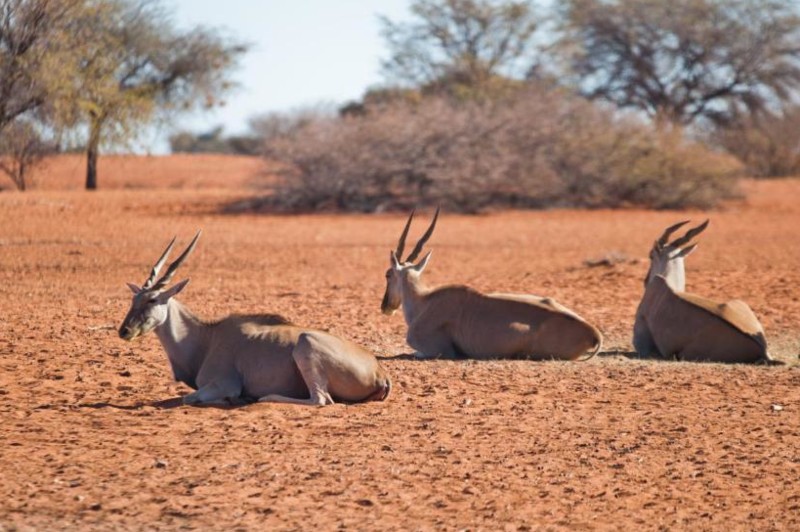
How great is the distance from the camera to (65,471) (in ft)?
21.2

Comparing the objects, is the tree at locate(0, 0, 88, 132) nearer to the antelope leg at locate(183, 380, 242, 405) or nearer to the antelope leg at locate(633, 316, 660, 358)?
the antelope leg at locate(633, 316, 660, 358)

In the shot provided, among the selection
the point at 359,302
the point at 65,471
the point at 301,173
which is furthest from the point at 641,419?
the point at 301,173

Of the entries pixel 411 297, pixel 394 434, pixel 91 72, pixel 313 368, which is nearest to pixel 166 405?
pixel 313 368

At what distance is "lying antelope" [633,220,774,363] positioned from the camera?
9953mm

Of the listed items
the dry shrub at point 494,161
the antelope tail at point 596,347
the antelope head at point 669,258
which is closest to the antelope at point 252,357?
the antelope tail at point 596,347

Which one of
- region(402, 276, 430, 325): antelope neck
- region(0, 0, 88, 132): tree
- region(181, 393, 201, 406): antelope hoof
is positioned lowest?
region(181, 393, 201, 406): antelope hoof

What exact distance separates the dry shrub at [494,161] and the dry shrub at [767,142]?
11551mm

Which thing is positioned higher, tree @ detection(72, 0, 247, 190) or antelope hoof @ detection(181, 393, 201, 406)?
tree @ detection(72, 0, 247, 190)

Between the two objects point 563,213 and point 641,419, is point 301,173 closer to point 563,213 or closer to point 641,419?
point 563,213

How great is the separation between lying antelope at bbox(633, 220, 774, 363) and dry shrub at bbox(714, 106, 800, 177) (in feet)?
107

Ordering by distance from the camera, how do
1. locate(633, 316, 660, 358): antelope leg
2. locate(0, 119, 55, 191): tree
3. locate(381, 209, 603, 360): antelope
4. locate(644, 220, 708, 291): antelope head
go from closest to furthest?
locate(381, 209, 603, 360): antelope → locate(633, 316, 660, 358): antelope leg → locate(644, 220, 708, 291): antelope head → locate(0, 119, 55, 191): tree

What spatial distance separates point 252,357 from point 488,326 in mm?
2465

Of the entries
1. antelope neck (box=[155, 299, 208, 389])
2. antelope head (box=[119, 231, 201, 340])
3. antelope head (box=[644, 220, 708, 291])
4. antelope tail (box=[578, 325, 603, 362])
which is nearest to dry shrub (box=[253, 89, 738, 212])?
antelope head (box=[644, 220, 708, 291])

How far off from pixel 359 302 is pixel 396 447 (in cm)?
638
